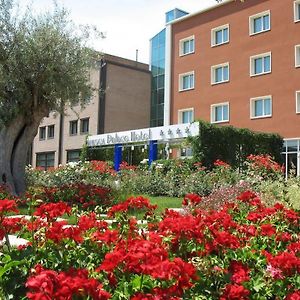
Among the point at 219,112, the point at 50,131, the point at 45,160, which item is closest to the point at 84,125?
the point at 50,131

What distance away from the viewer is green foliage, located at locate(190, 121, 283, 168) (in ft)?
66.8

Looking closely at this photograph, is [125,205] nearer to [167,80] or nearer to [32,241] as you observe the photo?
[32,241]

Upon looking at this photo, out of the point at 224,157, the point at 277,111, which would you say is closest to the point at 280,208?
the point at 224,157

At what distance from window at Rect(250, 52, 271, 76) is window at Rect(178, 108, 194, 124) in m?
5.19

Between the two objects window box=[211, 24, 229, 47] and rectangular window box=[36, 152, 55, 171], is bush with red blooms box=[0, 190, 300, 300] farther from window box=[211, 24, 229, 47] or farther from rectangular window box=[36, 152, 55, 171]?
rectangular window box=[36, 152, 55, 171]

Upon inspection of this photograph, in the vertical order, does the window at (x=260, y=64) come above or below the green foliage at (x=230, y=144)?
above

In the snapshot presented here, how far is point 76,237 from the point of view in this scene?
3.05 metres

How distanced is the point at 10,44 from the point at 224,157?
39.2ft

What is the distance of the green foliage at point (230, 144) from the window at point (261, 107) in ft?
9.23

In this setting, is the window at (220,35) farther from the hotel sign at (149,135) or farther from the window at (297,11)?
the hotel sign at (149,135)

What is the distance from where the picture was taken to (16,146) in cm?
1349

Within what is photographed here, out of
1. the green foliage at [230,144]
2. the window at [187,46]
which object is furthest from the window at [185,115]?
the green foliage at [230,144]

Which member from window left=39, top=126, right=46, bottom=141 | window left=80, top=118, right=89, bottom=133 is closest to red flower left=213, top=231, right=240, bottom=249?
window left=80, top=118, right=89, bottom=133

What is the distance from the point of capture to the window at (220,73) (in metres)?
29.5
